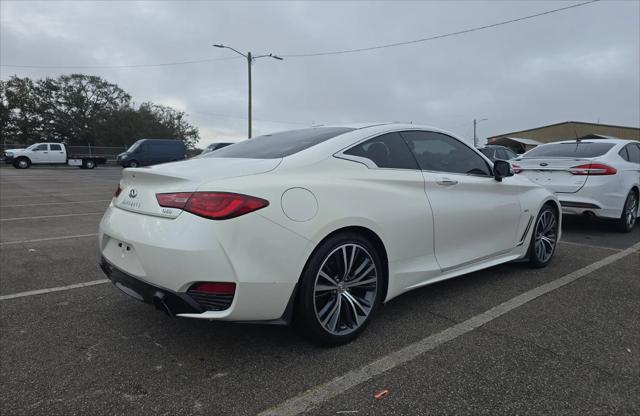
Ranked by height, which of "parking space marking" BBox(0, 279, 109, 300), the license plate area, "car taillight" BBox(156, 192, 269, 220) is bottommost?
"parking space marking" BBox(0, 279, 109, 300)

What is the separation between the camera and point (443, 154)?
356 cm

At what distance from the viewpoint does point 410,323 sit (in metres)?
3.03

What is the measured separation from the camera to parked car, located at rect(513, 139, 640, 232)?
6047 millimetres

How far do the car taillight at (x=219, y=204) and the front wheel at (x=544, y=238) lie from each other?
3.24m

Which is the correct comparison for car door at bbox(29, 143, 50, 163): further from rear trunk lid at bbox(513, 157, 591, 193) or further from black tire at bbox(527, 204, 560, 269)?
black tire at bbox(527, 204, 560, 269)

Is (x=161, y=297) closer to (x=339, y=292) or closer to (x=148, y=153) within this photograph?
(x=339, y=292)

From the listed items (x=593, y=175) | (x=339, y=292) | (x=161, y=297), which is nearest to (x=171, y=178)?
(x=161, y=297)

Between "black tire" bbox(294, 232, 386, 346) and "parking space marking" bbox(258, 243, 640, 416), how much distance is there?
0.30 meters

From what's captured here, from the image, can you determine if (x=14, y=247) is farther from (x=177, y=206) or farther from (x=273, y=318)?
(x=273, y=318)

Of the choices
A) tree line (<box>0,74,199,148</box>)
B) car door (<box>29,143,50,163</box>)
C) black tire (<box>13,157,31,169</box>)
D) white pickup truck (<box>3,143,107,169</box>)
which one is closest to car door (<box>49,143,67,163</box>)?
white pickup truck (<box>3,143,107,169</box>)

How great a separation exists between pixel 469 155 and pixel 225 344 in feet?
8.60

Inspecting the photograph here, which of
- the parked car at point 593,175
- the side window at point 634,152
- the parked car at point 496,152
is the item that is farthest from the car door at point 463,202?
the parked car at point 496,152

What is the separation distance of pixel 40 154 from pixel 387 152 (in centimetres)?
3332

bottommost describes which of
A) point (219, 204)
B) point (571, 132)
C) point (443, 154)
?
point (219, 204)
